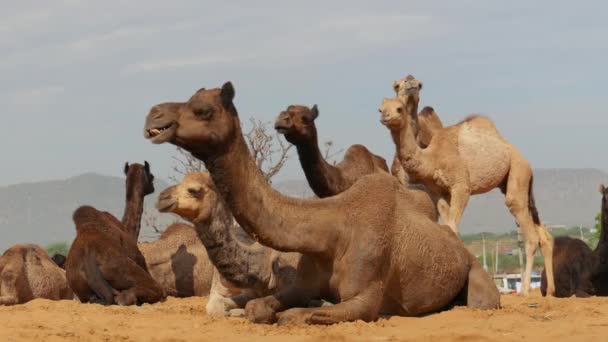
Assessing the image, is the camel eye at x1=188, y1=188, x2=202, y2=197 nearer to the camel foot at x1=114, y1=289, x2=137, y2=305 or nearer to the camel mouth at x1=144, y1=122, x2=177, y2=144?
the camel foot at x1=114, y1=289, x2=137, y2=305

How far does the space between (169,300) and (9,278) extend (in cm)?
201

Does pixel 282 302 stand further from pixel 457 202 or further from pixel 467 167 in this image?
pixel 467 167

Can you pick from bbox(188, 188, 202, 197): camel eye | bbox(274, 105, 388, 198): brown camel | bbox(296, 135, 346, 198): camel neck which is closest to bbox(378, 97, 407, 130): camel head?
bbox(274, 105, 388, 198): brown camel

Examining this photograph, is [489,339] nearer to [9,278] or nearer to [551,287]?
[551,287]

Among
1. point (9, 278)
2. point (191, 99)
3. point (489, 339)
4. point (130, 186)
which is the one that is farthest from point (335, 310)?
point (130, 186)

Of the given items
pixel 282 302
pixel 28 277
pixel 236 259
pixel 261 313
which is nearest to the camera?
pixel 261 313

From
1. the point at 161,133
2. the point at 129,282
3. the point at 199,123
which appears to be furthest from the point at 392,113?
the point at 161,133

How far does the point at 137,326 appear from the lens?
28.7 feet

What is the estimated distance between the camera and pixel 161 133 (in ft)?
25.3

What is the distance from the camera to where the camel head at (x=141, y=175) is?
1573 centimetres

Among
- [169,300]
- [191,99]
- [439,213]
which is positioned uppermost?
[191,99]

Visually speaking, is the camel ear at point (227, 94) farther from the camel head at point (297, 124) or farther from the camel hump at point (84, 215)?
the camel hump at point (84, 215)

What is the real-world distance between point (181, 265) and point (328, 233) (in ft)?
20.6

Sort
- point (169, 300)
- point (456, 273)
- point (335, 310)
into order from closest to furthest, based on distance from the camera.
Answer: point (335, 310), point (456, 273), point (169, 300)
